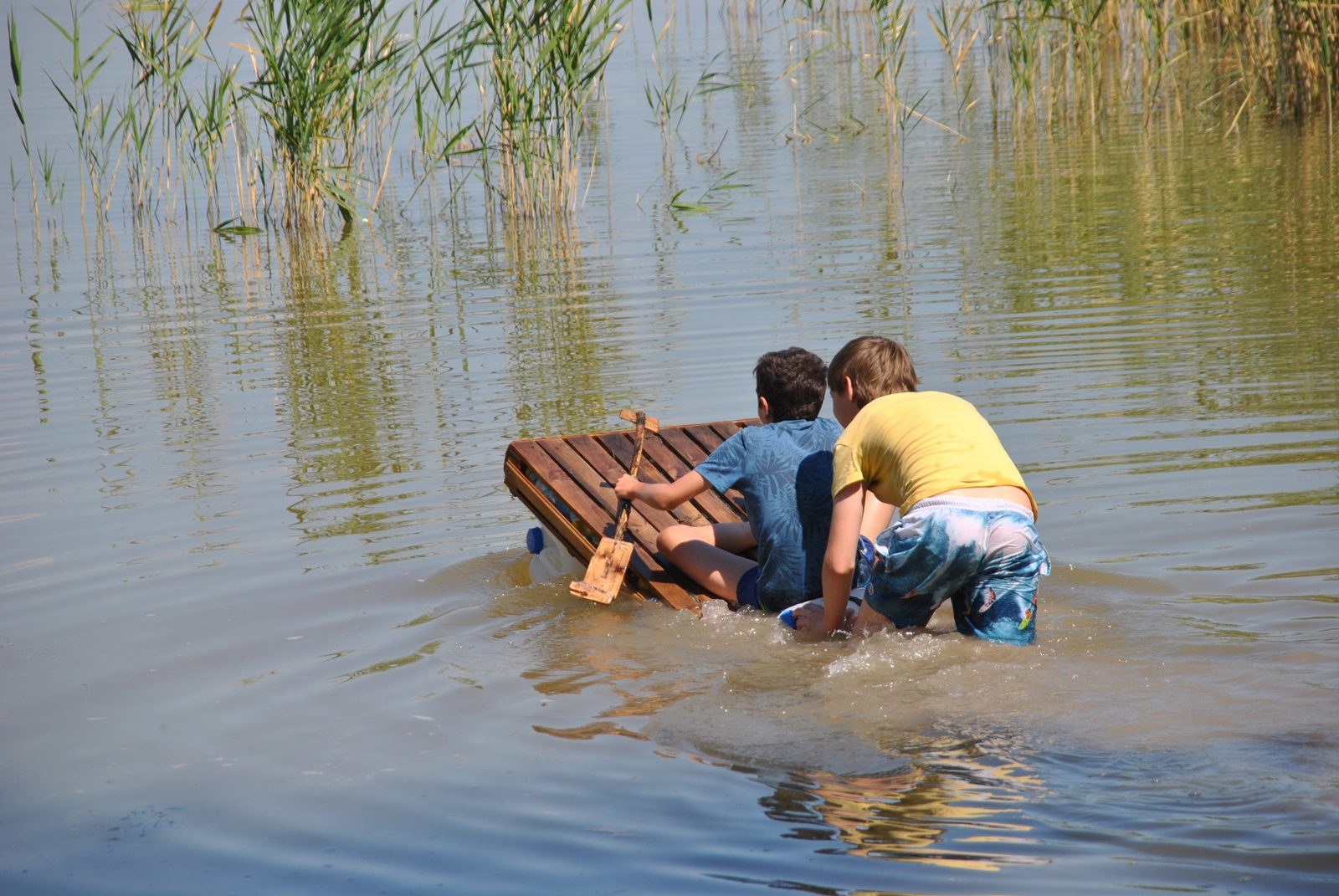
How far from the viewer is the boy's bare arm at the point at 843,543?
4152mm

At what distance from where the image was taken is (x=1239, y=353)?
7.21m

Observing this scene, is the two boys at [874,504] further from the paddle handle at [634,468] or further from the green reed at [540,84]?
the green reed at [540,84]

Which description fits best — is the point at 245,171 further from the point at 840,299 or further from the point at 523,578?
the point at 523,578

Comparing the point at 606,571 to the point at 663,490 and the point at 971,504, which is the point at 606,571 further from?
the point at 971,504

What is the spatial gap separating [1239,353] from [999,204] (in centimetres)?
525

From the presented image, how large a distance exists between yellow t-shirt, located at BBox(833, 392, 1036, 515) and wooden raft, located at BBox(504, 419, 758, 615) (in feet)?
2.98

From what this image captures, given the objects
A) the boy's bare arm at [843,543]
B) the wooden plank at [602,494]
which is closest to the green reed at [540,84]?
the wooden plank at [602,494]

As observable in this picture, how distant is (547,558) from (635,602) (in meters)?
0.52

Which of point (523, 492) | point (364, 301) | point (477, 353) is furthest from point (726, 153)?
point (523, 492)

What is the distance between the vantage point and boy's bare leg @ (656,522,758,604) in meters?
4.86

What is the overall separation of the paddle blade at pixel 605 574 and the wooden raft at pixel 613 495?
0.14 meters

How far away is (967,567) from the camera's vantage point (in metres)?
3.95

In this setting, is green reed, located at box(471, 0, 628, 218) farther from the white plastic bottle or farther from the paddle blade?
the paddle blade

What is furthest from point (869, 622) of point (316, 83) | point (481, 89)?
point (316, 83)
